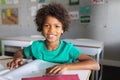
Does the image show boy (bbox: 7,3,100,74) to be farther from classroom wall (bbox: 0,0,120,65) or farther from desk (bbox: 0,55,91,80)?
classroom wall (bbox: 0,0,120,65)

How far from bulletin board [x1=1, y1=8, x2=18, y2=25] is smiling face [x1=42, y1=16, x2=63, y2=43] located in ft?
8.75

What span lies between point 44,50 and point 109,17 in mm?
1984

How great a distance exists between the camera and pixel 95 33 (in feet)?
9.33

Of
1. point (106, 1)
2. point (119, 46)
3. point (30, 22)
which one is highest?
point (106, 1)

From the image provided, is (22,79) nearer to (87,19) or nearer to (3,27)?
(87,19)

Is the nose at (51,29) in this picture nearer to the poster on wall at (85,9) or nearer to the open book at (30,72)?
the open book at (30,72)

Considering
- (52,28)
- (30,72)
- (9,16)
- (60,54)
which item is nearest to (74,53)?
(60,54)

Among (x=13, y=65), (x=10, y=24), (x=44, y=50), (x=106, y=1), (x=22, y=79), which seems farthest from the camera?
(x=10, y=24)

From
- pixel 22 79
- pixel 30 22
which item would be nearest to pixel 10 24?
pixel 30 22

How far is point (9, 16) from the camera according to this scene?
3.54 meters

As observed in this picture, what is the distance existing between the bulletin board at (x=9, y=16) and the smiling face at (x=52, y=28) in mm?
2666

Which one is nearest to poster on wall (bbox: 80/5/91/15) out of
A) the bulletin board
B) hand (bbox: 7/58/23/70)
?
the bulletin board

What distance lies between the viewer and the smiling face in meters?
0.92

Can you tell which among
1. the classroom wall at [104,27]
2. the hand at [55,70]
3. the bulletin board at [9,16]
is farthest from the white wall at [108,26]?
the hand at [55,70]
